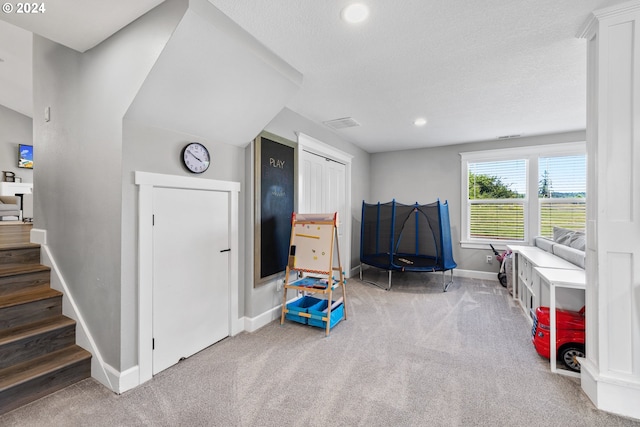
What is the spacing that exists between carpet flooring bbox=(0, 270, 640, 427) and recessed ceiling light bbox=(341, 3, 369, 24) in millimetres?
2545

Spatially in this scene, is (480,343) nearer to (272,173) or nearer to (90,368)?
(272,173)

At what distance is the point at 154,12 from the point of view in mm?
1790

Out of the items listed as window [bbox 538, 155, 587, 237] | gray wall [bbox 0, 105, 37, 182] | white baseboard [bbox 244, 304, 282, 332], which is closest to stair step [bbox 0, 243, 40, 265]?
white baseboard [bbox 244, 304, 282, 332]

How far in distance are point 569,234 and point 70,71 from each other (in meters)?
5.79

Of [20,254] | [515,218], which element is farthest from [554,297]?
[20,254]

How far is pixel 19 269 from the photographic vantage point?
2453 mm

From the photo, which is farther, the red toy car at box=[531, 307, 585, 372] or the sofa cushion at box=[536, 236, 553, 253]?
the sofa cushion at box=[536, 236, 553, 253]

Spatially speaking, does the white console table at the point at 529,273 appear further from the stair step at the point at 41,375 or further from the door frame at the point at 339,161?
the stair step at the point at 41,375

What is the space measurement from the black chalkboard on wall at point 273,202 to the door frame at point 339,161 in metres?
0.19

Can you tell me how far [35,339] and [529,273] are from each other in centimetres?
479

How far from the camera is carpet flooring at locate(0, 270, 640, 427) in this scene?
1.70 metres

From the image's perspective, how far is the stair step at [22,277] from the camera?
7.57 feet

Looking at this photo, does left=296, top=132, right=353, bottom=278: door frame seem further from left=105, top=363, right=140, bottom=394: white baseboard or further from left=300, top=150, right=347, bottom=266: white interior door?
left=105, top=363, right=140, bottom=394: white baseboard

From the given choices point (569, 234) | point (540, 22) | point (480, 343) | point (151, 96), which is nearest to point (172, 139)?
point (151, 96)
